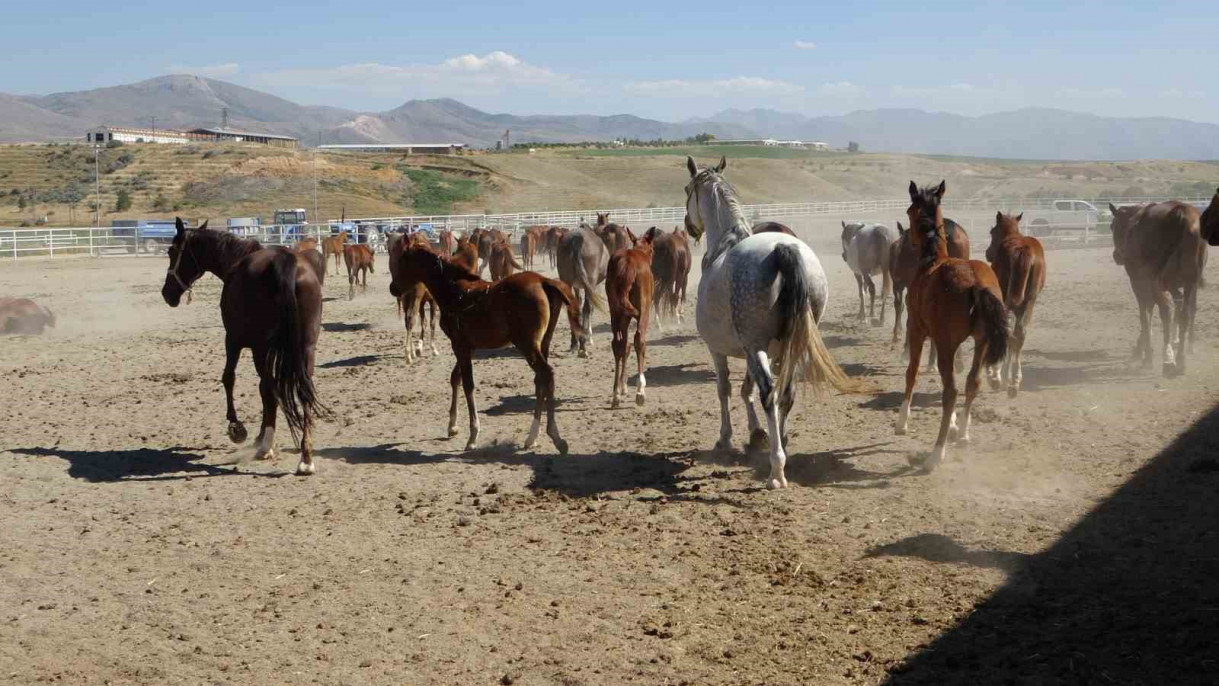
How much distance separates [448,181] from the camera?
293ft

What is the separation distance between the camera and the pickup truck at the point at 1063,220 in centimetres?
3675

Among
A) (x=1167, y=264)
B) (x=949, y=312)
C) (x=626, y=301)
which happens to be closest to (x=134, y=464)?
(x=626, y=301)

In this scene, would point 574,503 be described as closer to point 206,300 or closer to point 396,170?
point 206,300

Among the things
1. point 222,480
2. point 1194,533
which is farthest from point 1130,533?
point 222,480

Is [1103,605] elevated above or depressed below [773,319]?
below

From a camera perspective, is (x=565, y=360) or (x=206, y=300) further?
(x=206, y=300)

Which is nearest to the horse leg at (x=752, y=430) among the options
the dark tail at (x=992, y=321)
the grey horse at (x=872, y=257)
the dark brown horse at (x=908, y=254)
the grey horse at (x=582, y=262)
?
the dark tail at (x=992, y=321)

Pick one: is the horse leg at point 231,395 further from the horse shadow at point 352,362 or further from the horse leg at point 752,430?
the horse shadow at point 352,362

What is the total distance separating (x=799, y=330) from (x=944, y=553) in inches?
85.3

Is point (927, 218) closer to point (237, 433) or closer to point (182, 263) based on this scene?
point (237, 433)

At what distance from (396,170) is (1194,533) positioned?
291 ft

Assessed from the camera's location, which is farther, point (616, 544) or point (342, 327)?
point (342, 327)

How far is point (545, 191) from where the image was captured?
3433 inches

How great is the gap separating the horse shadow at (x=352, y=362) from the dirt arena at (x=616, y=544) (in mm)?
2292
